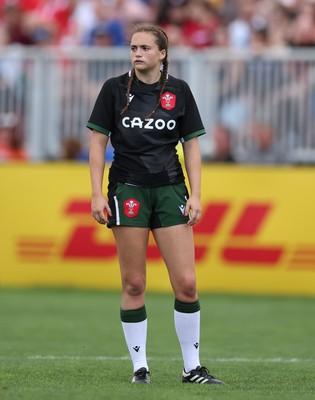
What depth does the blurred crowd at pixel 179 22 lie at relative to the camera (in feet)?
56.2

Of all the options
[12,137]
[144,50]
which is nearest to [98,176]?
[144,50]

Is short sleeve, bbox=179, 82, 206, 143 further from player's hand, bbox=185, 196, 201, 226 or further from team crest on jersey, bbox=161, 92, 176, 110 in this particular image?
player's hand, bbox=185, 196, 201, 226

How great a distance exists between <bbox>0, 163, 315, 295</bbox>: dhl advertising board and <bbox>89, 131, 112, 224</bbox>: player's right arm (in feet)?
25.1

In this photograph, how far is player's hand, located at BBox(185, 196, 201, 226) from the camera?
305 inches

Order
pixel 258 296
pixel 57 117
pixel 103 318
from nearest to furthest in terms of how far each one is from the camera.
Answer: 1. pixel 103 318
2. pixel 258 296
3. pixel 57 117

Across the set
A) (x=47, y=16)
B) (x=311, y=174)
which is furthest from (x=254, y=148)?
→ (x=47, y=16)

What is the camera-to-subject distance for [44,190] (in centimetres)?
1602

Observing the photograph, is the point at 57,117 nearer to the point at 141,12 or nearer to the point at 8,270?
the point at 8,270

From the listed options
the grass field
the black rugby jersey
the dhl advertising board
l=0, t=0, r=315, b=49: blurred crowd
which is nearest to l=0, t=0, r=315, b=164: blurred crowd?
l=0, t=0, r=315, b=49: blurred crowd

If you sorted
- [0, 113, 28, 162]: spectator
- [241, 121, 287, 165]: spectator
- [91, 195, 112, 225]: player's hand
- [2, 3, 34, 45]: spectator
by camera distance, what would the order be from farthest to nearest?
[2, 3, 34, 45]: spectator, [0, 113, 28, 162]: spectator, [241, 121, 287, 165]: spectator, [91, 195, 112, 225]: player's hand

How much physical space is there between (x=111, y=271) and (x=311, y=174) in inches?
118

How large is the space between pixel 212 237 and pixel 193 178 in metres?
7.61

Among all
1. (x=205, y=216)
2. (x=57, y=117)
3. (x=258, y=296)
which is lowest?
(x=258, y=296)

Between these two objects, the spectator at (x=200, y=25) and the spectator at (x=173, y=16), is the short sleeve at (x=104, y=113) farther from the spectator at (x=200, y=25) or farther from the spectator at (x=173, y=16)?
the spectator at (x=173, y=16)
